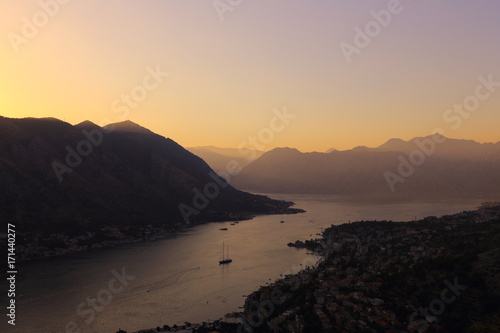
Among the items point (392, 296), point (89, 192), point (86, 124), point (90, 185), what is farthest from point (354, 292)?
point (86, 124)

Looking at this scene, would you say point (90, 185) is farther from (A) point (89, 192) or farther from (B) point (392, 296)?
(B) point (392, 296)

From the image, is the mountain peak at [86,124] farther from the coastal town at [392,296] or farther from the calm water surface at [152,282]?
the coastal town at [392,296]

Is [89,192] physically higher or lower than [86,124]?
lower

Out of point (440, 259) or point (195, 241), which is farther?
point (195, 241)

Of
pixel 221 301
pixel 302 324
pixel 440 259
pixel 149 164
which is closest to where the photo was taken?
pixel 302 324

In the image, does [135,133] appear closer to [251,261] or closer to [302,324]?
[251,261]

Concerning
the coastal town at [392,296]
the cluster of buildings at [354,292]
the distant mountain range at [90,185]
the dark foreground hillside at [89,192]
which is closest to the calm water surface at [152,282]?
the coastal town at [392,296]

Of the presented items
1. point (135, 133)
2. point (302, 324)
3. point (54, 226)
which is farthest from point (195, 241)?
point (135, 133)
